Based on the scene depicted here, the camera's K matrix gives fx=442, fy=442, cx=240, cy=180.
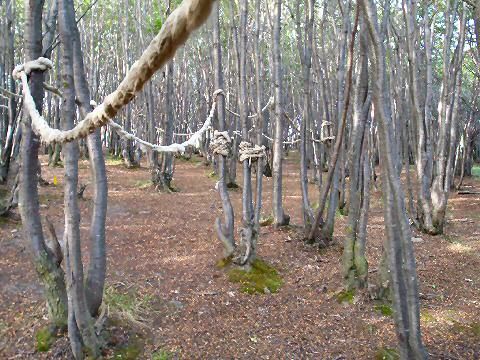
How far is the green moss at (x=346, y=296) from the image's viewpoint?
200 inches

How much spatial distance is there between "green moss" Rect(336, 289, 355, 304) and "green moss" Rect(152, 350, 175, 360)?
2114 millimetres

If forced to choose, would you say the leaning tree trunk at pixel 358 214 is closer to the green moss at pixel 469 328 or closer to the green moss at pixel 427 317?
the green moss at pixel 427 317

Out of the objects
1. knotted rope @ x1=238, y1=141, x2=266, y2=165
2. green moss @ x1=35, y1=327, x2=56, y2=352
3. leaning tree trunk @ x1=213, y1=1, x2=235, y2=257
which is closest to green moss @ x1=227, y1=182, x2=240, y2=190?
leaning tree trunk @ x1=213, y1=1, x2=235, y2=257

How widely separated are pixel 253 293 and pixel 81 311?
2258mm

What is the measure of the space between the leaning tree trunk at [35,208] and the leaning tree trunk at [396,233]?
281cm

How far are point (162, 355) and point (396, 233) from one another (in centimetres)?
228

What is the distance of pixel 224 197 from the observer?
20.2 ft

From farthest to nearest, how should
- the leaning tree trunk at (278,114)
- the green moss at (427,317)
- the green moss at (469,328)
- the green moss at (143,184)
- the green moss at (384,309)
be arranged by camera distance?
the green moss at (143,184), the leaning tree trunk at (278,114), the green moss at (384,309), the green moss at (427,317), the green moss at (469,328)

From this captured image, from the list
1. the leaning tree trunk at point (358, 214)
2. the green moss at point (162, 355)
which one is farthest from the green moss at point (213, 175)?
the green moss at point (162, 355)

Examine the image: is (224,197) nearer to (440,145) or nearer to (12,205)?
(12,205)

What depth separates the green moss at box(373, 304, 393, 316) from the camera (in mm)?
4762

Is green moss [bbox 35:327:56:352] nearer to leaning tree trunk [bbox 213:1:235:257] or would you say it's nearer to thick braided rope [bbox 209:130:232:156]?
leaning tree trunk [bbox 213:1:235:257]

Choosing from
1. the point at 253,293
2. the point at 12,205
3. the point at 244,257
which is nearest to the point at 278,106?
the point at 244,257

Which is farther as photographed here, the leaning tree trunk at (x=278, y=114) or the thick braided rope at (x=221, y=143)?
the leaning tree trunk at (x=278, y=114)
